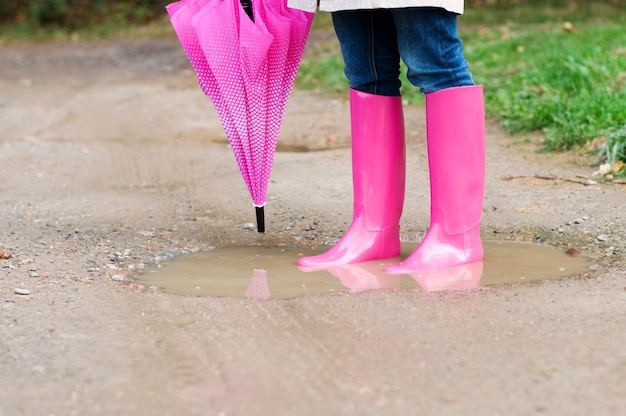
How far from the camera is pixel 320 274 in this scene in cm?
270

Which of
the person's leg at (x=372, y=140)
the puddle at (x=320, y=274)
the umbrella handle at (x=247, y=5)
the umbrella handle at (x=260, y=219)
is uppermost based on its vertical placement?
the umbrella handle at (x=247, y=5)

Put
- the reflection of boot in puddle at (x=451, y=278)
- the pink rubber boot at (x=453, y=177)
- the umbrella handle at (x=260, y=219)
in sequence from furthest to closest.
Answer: the umbrella handle at (x=260, y=219)
the pink rubber boot at (x=453, y=177)
the reflection of boot in puddle at (x=451, y=278)

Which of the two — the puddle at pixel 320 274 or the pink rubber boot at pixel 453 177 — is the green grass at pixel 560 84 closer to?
the puddle at pixel 320 274

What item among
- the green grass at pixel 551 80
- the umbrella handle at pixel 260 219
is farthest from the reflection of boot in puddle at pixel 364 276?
the green grass at pixel 551 80

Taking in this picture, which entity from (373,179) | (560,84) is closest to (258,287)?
(373,179)

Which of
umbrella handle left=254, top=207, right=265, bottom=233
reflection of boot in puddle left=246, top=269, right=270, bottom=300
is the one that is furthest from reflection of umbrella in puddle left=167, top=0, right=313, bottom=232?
reflection of boot in puddle left=246, top=269, right=270, bottom=300

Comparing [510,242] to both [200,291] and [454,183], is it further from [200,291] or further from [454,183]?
[200,291]

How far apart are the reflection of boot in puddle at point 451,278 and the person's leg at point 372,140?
9.7 inches

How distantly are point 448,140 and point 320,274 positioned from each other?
51 centimetres

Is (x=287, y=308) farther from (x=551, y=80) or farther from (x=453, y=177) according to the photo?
(x=551, y=80)

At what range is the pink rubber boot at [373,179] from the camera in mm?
2781

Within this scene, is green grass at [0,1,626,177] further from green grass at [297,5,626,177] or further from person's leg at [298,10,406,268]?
person's leg at [298,10,406,268]

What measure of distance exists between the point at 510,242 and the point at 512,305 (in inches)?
30.4

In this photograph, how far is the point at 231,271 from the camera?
9.20 feet
